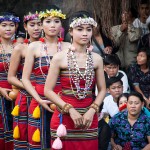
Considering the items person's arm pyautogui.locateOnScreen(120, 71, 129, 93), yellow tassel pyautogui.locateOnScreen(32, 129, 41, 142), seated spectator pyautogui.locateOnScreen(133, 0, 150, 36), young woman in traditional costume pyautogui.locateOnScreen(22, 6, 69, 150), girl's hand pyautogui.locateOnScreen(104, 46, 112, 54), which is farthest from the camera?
girl's hand pyautogui.locateOnScreen(104, 46, 112, 54)

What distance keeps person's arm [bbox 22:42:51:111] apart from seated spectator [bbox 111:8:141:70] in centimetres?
246

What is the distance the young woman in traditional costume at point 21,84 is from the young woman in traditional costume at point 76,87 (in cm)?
113

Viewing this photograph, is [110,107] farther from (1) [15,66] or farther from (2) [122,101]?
(1) [15,66]

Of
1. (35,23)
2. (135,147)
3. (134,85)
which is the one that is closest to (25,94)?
(35,23)

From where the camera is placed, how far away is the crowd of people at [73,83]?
6086 mm

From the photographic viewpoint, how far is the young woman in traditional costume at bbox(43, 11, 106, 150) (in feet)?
19.9

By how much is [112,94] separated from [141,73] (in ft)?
2.43

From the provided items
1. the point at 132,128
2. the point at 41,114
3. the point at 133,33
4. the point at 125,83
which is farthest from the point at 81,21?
the point at 133,33

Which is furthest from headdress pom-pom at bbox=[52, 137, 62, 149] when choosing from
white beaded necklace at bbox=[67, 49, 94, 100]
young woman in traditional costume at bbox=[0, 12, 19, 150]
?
young woman in traditional costume at bbox=[0, 12, 19, 150]

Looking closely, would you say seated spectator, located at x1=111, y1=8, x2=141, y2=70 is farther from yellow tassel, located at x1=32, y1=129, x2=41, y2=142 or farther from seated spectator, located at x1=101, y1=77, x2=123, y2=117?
yellow tassel, located at x1=32, y1=129, x2=41, y2=142

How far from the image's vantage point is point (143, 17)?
9430 millimetres

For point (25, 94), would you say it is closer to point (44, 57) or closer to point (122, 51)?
point (44, 57)

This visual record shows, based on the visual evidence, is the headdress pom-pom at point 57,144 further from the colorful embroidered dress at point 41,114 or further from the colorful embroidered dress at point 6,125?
the colorful embroidered dress at point 6,125

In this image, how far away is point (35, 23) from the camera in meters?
7.56
